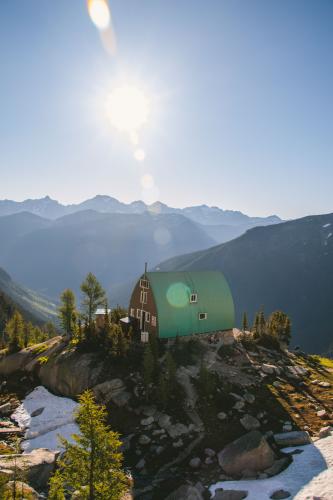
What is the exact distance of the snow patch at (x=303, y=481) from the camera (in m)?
20.4

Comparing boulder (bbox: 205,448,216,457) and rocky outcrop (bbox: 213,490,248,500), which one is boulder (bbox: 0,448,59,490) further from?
rocky outcrop (bbox: 213,490,248,500)

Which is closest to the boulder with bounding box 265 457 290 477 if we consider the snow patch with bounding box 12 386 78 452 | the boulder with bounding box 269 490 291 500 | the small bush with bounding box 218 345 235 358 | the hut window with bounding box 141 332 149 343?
the boulder with bounding box 269 490 291 500

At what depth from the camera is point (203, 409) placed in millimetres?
31906

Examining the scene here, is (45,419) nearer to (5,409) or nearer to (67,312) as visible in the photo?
(5,409)

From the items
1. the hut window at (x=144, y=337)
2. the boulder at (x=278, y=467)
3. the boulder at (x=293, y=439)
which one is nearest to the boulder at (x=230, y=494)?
the boulder at (x=278, y=467)

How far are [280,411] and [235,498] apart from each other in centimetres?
1193

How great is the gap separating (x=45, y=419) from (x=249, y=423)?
2013 centimetres

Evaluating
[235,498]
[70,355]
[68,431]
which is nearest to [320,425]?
[235,498]

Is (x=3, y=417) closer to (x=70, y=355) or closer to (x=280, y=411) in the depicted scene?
(x=70, y=355)

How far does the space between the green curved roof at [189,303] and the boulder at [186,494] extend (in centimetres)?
2146

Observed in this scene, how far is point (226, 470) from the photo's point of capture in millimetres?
25078

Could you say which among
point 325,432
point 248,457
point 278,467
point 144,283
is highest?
point 144,283

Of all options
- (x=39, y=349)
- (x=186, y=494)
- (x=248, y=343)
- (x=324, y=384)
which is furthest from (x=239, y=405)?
(x=39, y=349)

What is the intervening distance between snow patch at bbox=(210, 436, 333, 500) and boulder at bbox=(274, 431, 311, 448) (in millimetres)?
982
